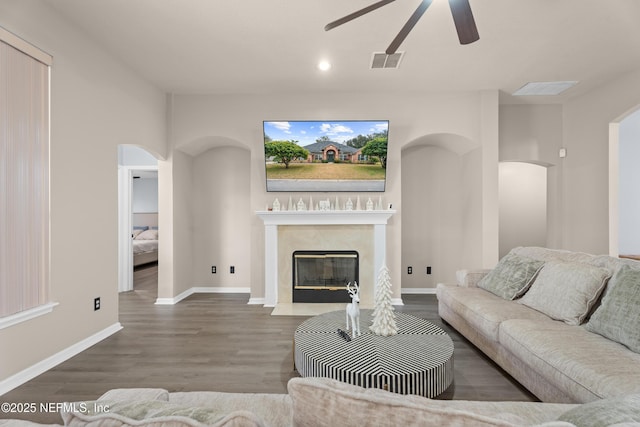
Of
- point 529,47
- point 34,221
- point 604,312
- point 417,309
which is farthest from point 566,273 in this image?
point 34,221

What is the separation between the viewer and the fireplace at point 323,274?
452 centimetres

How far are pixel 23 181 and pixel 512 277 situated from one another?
417cm

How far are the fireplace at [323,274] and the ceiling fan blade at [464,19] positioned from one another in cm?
299

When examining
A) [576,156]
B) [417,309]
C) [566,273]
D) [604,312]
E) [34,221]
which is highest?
[576,156]

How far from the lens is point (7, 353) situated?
2279 millimetres

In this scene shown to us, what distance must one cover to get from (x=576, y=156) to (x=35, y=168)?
20.8ft

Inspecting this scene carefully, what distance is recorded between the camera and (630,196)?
4.95m

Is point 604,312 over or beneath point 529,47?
beneath

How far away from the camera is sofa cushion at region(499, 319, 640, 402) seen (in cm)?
158

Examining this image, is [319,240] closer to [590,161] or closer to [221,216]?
[221,216]

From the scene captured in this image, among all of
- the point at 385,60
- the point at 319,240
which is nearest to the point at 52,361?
the point at 319,240

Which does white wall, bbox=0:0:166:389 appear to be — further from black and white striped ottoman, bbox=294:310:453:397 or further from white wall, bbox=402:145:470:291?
white wall, bbox=402:145:470:291

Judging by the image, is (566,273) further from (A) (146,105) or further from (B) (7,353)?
(A) (146,105)

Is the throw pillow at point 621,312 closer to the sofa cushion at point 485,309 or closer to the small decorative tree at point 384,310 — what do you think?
the sofa cushion at point 485,309
